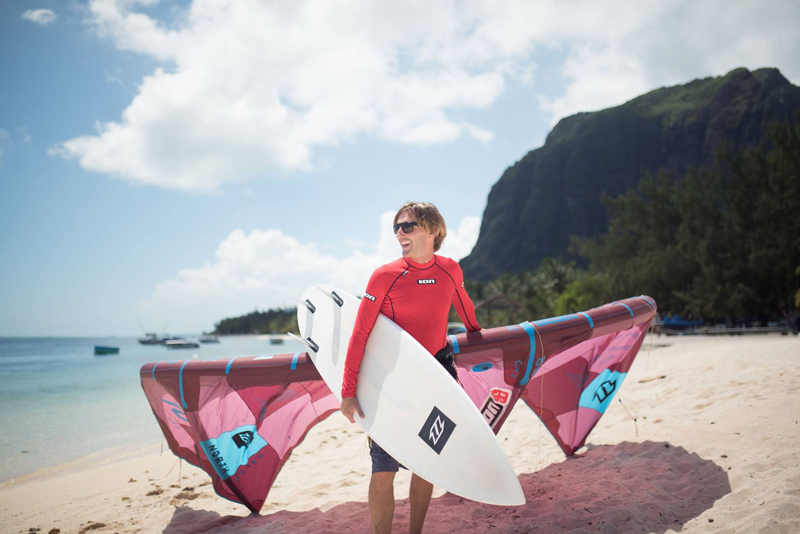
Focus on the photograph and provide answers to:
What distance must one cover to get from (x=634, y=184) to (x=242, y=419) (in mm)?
103882

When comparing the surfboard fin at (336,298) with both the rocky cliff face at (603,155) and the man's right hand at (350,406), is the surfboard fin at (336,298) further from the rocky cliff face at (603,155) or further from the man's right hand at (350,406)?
the rocky cliff face at (603,155)

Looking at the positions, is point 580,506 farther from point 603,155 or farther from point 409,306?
point 603,155

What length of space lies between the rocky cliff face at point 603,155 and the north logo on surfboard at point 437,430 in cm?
9245

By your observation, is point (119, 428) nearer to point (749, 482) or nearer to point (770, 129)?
point (749, 482)

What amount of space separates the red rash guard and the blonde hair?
0.48ft

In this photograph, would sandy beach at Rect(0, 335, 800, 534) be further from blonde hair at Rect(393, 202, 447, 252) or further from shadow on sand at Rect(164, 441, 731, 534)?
blonde hair at Rect(393, 202, 447, 252)

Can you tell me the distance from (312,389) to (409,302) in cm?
144

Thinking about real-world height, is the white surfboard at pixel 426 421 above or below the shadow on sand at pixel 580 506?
above

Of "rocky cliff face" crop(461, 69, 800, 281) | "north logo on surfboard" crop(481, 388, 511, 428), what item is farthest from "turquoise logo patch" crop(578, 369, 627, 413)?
"rocky cliff face" crop(461, 69, 800, 281)

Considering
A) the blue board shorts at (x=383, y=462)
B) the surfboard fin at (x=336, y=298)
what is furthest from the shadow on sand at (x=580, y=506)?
the surfboard fin at (x=336, y=298)

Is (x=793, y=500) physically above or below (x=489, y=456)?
below

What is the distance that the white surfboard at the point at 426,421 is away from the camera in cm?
196

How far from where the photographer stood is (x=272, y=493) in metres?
3.90

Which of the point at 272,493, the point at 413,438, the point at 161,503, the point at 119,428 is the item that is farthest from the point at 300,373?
the point at 119,428
